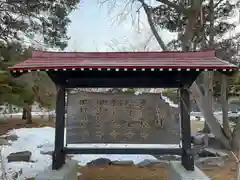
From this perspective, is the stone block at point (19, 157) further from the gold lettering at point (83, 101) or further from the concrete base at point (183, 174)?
the concrete base at point (183, 174)

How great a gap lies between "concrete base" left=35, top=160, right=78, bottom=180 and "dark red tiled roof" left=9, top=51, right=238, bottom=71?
1.81 m

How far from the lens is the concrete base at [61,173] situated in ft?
16.0

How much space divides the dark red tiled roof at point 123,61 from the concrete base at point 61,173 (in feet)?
5.94

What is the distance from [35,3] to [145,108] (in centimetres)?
654

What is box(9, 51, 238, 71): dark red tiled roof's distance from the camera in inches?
183

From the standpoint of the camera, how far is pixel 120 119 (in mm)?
5758

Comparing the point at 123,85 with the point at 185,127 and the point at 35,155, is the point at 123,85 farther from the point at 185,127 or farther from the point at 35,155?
the point at 35,155

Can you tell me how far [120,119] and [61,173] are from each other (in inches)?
59.2

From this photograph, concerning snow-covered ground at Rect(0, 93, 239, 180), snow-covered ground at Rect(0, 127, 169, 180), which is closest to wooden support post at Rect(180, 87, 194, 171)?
snow-covered ground at Rect(0, 93, 239, 180)

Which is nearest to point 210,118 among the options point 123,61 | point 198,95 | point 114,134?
point 198,95

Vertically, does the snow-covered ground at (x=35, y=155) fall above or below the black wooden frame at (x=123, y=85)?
below

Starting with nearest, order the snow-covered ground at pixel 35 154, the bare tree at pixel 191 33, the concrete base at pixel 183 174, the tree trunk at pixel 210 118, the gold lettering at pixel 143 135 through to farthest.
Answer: the concrete base at pixel 183 174 → the gold lettering at pixel 143 135 → the snow-covered ground at pixel 35 154 → the bare tree at pixel 191 33 → the tree trunk at pixel 210 118

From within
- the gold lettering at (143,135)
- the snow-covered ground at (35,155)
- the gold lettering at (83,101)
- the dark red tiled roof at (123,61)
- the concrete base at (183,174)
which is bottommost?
the snow-covered ground at (35,155)

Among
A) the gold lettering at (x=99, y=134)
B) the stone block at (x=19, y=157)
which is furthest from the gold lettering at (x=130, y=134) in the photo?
the stone block at (x=19, y=157)
